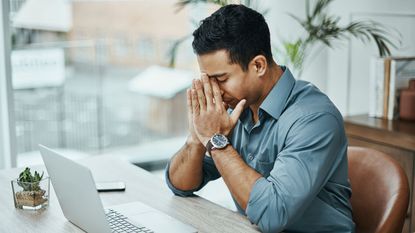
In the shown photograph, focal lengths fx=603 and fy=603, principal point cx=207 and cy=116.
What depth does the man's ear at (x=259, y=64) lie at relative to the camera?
1786 millimetres

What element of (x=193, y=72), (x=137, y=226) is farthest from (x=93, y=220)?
(x=193, y=72)

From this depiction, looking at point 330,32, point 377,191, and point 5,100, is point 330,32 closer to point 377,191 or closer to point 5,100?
point 377,191

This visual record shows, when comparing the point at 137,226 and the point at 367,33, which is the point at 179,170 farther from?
the point at 367,33

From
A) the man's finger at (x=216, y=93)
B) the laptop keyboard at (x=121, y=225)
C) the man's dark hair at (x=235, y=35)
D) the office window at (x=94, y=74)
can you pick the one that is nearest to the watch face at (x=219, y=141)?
the man's finger at (x=216, y=93)

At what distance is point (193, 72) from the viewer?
3926 millimetres

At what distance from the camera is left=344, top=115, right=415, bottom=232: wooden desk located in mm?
2609

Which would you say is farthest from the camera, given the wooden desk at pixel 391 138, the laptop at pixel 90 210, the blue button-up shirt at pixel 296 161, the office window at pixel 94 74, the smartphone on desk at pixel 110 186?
the office window at pixel 94 74

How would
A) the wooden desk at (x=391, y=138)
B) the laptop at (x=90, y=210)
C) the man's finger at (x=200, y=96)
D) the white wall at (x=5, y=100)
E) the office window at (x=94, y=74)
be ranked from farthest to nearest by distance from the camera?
the office window at (x=94, y=74), the white wall at (x=5, y=100), the wooden desk at (x=391, y=138), the man's finger at (x=200, y=96), the laptop at (x=90, y=210)

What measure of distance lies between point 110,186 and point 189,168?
0.91 ft

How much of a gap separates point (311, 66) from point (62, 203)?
230cm

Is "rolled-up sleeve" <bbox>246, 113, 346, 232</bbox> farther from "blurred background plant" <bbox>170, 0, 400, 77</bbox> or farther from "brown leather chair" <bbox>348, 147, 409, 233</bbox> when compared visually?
"blurred background plant" <bbox>170, 0, 400, 77</bbox>

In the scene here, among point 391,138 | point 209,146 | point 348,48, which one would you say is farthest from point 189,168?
point 348,48

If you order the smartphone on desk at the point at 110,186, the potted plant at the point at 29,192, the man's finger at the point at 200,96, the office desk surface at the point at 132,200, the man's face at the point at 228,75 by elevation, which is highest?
the man's face at the point at 228,75

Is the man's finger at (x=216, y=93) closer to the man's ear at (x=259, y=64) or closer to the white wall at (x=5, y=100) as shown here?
the man's ear at (x=259, y=64)
